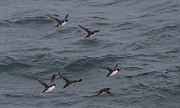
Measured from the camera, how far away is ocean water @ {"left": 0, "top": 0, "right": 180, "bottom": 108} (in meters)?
36.6

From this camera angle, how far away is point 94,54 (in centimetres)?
4281

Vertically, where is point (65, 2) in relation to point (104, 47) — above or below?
above

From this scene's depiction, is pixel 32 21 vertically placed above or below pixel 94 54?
above

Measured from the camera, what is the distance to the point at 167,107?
34844 mm

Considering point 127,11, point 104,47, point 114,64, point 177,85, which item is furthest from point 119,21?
point 177,85

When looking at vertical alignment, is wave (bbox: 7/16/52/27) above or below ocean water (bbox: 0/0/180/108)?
above

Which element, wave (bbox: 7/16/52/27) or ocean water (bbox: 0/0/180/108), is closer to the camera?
ocean water (bbox: 0/0/180/108)

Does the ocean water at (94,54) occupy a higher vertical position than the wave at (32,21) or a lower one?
lower

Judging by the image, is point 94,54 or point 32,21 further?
point 32,21

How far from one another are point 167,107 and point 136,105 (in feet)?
5.42

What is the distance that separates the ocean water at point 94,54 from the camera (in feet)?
120

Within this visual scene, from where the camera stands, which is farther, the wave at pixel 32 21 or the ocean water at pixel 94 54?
the wave at pixel 32 21

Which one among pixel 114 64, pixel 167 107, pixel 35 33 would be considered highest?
pixel 35 33

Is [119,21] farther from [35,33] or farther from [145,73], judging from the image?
[145,73]
